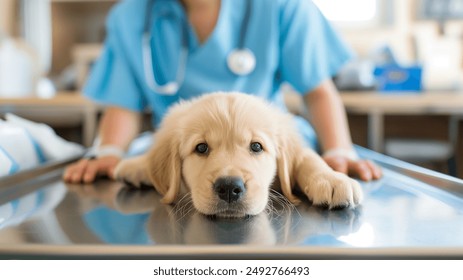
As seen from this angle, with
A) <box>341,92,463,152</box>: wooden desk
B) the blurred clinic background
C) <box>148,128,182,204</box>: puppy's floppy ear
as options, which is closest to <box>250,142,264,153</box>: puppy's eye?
<box>148,128,182,204</box>: puppy's floppy ear

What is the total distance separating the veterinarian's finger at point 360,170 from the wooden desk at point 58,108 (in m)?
1.34

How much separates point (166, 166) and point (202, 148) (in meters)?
0.08

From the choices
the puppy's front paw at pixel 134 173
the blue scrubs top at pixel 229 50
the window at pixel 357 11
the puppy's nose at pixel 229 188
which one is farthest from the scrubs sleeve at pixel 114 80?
the puppy's nose at pixel 229 188

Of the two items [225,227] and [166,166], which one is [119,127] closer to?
[166,166]

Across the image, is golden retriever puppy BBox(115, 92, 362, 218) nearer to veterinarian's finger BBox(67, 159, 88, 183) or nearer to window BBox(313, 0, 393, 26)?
veterinarian's finger BBox(67, 159, 88, 183)

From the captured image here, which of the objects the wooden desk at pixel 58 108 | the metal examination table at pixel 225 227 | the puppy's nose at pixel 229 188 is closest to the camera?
the metal examination table at pixel 225 227

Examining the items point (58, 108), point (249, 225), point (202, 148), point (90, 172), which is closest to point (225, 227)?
point (249, 225)

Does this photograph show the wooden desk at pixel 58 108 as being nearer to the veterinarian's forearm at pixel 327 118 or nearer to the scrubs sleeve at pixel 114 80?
the scrubs sleeve at pixel 114 80

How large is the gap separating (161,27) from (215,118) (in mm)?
490

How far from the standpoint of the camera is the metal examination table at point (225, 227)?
0.43m

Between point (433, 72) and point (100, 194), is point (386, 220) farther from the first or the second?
point (433, 72)

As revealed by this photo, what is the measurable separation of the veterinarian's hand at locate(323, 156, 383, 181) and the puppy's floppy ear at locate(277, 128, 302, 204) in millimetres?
101
